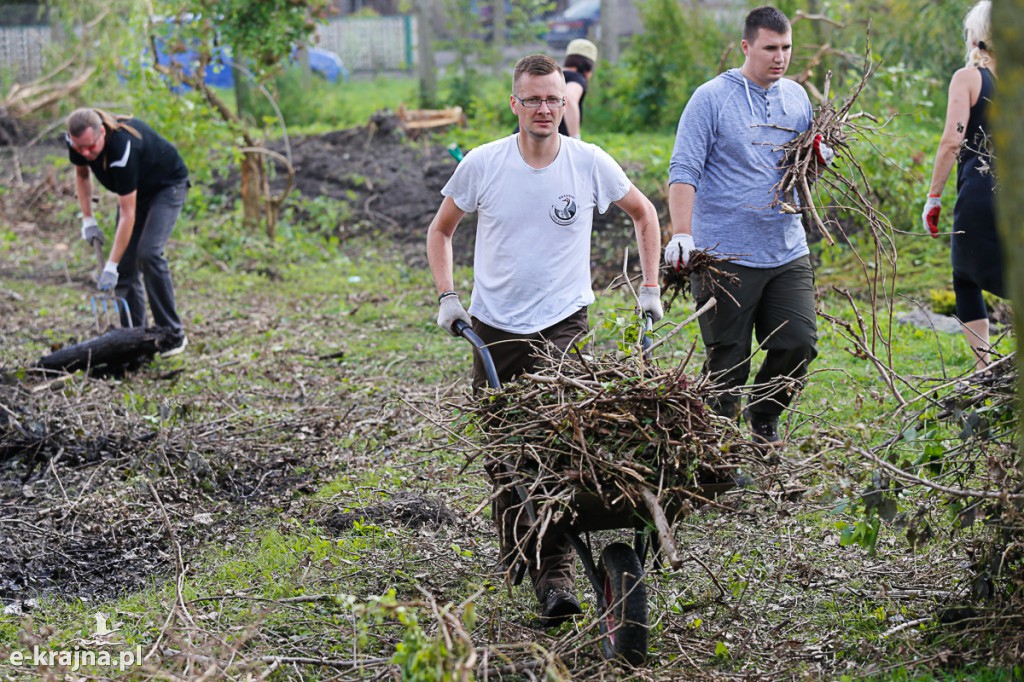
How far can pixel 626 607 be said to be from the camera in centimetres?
339

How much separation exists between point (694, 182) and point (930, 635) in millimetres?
2110

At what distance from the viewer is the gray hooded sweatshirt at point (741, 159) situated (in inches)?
191

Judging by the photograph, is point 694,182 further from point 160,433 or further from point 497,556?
point 160,433

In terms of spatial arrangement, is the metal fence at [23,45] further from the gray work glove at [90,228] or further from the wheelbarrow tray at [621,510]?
the wheelbarrow tray at [621,510]

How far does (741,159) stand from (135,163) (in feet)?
14.5

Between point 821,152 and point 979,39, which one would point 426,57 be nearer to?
point 979,39

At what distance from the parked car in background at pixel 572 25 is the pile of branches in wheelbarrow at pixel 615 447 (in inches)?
843

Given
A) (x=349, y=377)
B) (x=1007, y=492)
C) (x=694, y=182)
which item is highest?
(x=694, y=182)

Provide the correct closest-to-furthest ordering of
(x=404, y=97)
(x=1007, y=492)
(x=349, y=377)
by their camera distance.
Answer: (x=1007, y=492), (x=349, y=377), (x=404, y=97)

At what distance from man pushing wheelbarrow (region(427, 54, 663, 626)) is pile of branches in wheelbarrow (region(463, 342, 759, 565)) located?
63 cm

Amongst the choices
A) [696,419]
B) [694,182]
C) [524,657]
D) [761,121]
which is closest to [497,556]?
[524,657]

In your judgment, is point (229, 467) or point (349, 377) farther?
point (349, 377)

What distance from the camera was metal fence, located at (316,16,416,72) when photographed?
26703 millimetres

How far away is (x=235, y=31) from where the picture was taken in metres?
11.0
